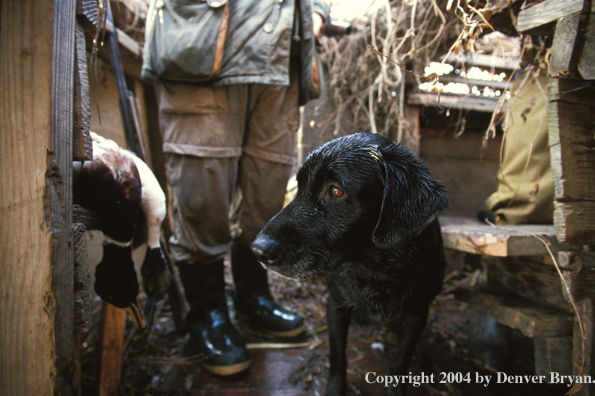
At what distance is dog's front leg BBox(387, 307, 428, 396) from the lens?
62.2 inches

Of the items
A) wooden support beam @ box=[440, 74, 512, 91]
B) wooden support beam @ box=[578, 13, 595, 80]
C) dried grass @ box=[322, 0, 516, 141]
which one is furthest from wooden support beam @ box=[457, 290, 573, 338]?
wooden support beam @ box=[440, 74, 512, 91]

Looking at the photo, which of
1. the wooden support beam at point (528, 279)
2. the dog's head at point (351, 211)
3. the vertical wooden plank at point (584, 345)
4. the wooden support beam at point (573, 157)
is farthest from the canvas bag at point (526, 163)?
the dog's head at point (351, 211)

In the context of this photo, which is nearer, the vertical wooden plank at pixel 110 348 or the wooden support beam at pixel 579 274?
the wooden support beam at pixel 579 274

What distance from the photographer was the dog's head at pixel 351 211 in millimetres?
1225

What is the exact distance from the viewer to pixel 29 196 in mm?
888

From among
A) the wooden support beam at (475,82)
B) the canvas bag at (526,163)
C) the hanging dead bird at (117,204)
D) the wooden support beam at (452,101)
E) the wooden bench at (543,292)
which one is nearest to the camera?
the hanging dead bird at (117,204)

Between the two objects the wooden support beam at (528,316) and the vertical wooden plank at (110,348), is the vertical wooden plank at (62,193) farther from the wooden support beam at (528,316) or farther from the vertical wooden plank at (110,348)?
the wooden support beam at (528,316)

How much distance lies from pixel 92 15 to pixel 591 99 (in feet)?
6.91

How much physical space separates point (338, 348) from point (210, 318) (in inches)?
35.9

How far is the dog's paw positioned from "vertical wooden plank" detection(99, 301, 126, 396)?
1.08 metres

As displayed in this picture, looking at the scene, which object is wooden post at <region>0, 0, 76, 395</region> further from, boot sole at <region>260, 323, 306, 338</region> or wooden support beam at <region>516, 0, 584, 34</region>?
wooden support beam at <region>516, 0, 584, 34</region>

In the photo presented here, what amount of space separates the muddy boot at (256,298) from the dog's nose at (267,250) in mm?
1124

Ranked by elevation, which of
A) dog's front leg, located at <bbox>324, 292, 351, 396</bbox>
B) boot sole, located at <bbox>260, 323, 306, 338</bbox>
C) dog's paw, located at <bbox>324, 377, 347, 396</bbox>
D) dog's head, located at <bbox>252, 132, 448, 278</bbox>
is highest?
dog's head, located at <bbox>252, 132, 448, 278</bbox>

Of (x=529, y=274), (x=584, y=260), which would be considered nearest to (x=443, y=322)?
(x=529, y=274)
